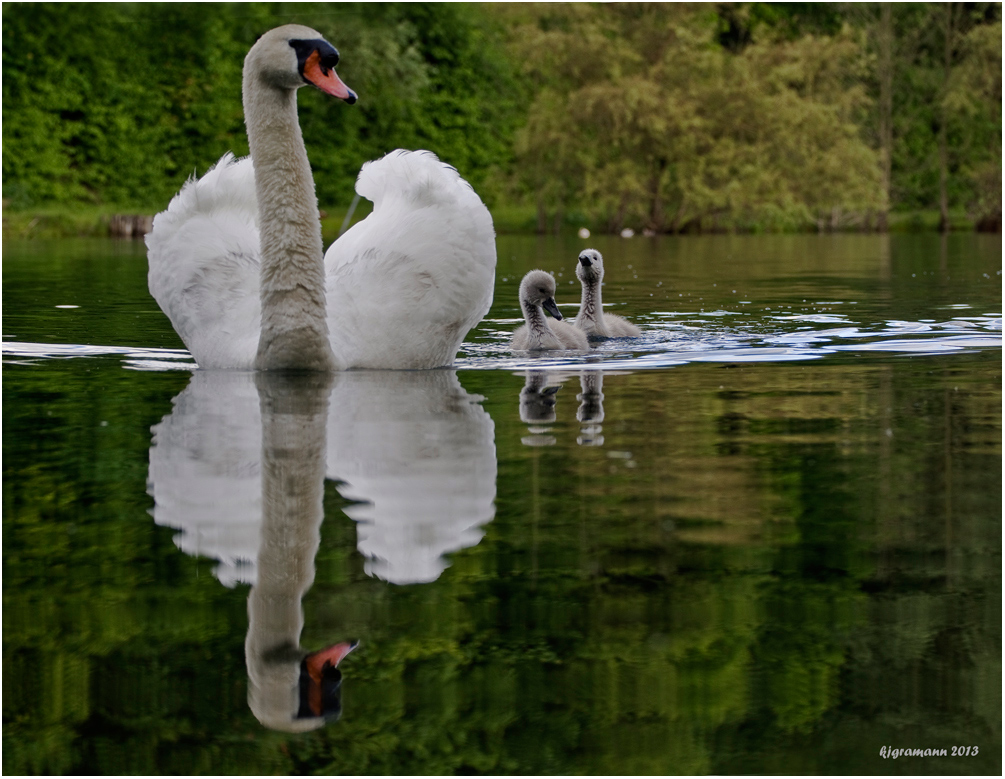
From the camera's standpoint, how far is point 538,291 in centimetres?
1091

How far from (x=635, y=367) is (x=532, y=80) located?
4335 centimetres

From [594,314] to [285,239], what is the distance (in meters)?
3.94

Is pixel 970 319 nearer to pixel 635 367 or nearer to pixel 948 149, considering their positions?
pixel 635 367

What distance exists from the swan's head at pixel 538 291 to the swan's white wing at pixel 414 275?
5.80 feet

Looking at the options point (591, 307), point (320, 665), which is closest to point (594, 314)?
point (591, 307)

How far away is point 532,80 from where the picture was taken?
5153cm

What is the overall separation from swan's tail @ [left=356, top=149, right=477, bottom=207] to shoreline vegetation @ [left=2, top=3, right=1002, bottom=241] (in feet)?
92.6

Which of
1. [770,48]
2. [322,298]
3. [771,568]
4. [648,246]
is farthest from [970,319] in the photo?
[770,48]

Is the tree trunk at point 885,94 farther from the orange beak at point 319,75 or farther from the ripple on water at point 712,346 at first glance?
the orange beak at point 319,75

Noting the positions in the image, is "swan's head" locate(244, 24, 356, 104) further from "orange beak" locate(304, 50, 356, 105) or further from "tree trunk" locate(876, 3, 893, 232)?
"tree trunk" locate(876, 3, 893, 232)

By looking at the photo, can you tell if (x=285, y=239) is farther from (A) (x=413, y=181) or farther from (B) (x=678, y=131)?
(B) (x=678, y=131)

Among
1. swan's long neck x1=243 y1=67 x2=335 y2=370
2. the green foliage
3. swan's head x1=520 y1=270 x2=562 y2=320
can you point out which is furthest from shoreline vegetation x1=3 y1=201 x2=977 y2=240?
swan's long neck x1=243 y1=67 x2=335 y2=370

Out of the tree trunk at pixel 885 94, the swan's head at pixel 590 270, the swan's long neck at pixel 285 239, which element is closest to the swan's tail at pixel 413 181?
the swan's long neck at pixel 285 239

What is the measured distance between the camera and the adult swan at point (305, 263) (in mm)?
8211
